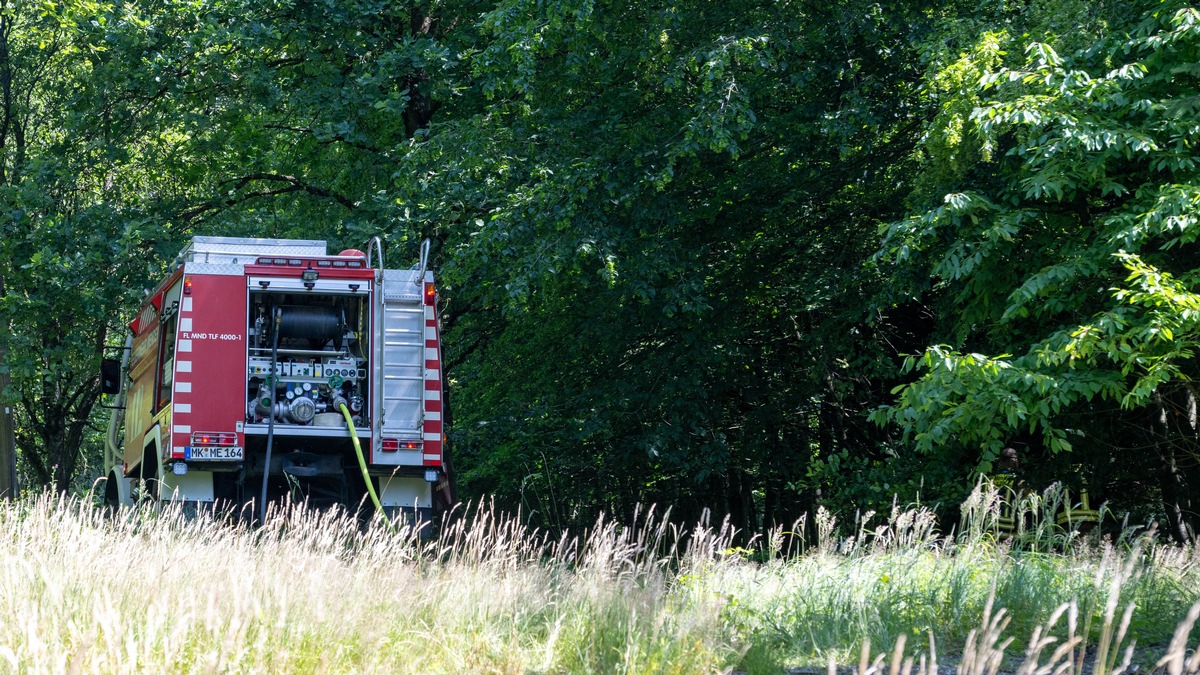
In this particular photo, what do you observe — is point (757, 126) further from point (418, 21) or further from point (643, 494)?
point (643, 494)

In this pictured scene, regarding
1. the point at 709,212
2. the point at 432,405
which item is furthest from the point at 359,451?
the point at 709,212

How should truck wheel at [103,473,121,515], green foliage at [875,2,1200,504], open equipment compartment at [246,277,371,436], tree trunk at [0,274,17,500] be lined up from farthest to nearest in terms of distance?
tree trunk at [0,274,17,500] < truck wheel at [103,473,121,515] < open equipment compartment at [246,277,371,436] < green foliage at [875,2,1200,504]

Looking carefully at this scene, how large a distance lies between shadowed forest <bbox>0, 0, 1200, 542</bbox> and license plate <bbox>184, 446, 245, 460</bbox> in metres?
2.65

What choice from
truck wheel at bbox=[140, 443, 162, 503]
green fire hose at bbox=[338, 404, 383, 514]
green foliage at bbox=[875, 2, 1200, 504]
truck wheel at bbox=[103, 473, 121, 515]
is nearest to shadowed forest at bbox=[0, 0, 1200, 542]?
green foliage at bbox=[875, 2, 1200, 504]

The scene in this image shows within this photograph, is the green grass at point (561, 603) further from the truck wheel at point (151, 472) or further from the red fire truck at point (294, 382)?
the truck wheel at point (151, 472)

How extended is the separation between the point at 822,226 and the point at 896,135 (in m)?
1.69

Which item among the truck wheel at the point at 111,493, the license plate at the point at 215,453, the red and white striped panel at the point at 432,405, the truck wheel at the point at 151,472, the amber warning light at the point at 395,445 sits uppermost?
the red and white striped panel at the point at 432,405

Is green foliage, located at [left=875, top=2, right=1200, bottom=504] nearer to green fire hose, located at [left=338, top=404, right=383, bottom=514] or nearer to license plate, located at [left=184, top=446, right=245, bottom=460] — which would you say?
green fire hose, located at [left=338, top=404, right=383, bottom=514]

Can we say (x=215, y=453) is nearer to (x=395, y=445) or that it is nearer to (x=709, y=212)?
(x=395, y=445)

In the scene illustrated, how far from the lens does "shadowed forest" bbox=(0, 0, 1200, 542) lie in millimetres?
9094

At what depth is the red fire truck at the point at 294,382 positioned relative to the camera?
10859 mm

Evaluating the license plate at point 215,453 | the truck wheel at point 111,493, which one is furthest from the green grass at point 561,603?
the truck wheel at point 111,493

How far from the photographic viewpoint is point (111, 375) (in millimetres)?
14273

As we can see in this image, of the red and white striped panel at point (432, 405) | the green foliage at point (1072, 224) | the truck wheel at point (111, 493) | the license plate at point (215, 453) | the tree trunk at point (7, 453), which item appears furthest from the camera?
the tree trunk at point (7, 453)
